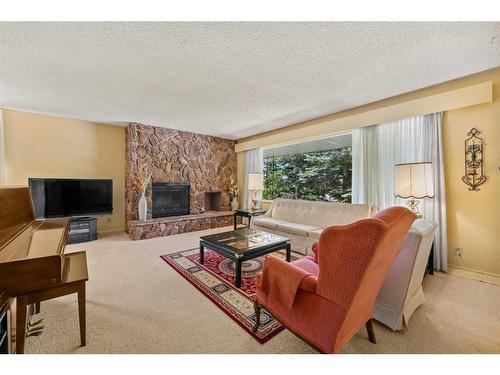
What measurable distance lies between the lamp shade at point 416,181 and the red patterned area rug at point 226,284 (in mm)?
2011

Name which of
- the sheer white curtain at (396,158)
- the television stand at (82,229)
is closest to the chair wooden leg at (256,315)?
the sheer white curtain at (396,158)

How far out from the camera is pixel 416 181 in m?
2.46

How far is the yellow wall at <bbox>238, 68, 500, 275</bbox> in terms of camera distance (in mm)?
2395

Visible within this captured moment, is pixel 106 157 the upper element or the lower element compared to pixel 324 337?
upper

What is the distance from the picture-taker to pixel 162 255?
3213 mm

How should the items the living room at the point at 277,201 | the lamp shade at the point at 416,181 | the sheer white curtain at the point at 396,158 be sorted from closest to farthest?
1. the living room at the point at 277,201
2. the lamp shade at the point at 416,181
3. the sheer white curtain at the point at 396,158

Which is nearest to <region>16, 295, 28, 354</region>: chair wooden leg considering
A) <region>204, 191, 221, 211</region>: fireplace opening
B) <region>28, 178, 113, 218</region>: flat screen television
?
<region>28, 178, 113, 218</region>: flat screen television

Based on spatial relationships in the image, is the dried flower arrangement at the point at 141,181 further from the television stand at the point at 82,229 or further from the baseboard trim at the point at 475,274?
the baseboard trim at the point at 475,274

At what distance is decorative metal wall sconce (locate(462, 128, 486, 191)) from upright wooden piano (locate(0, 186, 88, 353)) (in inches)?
164

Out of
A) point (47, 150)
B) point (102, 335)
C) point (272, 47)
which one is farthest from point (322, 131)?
point (47, 150)

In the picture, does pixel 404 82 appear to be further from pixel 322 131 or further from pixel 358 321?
pixel 358 321

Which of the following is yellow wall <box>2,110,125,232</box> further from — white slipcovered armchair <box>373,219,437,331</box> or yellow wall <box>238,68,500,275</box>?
yellow wall <box>238,68,500,275</box>

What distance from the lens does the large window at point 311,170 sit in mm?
4012
